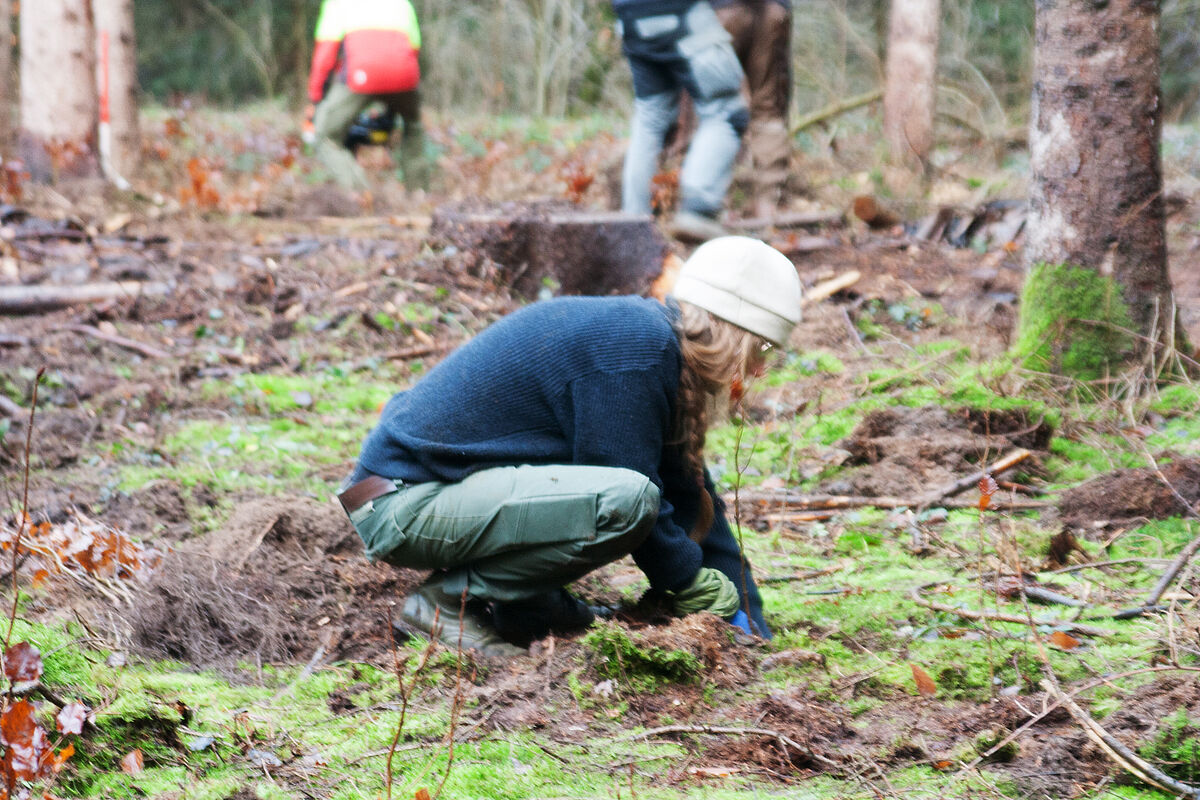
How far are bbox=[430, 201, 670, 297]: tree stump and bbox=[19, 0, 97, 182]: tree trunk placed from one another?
386 centimetres

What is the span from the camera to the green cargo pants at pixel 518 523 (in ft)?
9.12

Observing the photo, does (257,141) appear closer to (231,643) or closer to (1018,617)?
(231,643)

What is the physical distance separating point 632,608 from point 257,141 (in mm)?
12006

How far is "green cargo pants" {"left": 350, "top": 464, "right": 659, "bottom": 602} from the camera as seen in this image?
278 cm

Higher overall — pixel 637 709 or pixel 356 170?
pixel 356 170

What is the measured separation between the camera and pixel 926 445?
4.26 m

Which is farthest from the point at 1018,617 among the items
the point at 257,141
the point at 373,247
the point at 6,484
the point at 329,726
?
the point at 257,141

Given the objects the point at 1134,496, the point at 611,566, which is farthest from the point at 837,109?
the point at 611,566

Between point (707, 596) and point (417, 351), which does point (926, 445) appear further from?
point (417, 351)

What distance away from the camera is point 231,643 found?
3.03m

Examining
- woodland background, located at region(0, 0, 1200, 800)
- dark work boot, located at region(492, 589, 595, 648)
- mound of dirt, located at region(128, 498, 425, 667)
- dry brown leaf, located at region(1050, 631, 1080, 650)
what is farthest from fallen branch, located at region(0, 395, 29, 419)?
dry brown leaf, located at region(1050, 631, 1080, 650)

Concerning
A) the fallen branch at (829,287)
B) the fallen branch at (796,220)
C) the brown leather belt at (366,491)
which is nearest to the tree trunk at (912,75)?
the fallen branch at (796,220)

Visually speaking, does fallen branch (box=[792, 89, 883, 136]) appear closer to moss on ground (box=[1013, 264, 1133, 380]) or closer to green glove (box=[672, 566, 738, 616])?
moss on ground (box=[1013, 264, 1133, 380])

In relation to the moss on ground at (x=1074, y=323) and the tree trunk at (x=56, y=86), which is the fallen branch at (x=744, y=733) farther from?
the tree trunk at (x=56, y=86)
